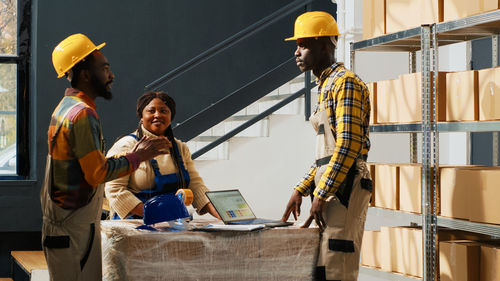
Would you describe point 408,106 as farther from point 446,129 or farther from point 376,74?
point 376,74

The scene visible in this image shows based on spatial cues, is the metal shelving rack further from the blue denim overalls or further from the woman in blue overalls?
the blue denim overalls

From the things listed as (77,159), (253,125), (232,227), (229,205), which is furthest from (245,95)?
(77,159)

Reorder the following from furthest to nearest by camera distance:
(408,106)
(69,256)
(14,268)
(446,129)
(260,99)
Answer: (260,99) < (14,268) < (408,106) < (446,129) < (69,256)

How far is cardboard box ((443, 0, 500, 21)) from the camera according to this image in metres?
3.56

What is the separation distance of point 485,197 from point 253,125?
409cm

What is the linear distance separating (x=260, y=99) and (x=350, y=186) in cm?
533

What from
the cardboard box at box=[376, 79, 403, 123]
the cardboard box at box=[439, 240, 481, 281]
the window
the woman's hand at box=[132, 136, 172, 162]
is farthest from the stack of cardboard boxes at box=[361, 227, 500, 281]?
the window

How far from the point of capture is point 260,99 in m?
8.41

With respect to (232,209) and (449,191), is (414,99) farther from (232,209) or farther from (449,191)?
(232,209)

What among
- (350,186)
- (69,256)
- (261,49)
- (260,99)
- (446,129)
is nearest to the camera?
(69,256)

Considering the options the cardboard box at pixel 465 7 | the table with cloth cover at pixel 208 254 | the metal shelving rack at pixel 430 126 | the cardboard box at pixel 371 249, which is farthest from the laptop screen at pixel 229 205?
the cardboard box at pixel 465 7

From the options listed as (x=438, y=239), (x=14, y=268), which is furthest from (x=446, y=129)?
(x=14, y=268)

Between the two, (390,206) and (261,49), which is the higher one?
(261,49)

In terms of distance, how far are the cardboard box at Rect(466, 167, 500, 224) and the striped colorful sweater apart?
1845mm
